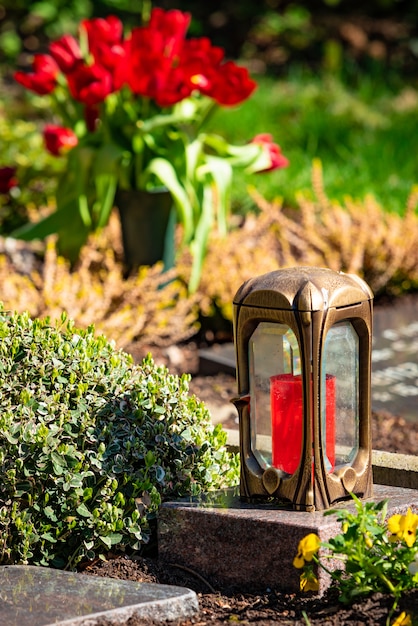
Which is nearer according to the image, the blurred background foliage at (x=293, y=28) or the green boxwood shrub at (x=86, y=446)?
the green boxwood shrub at (x=86, y=446)

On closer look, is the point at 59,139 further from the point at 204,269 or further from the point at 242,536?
the point at 242,536

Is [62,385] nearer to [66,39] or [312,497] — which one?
[312,497]

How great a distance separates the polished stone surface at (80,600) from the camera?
1.89 metres

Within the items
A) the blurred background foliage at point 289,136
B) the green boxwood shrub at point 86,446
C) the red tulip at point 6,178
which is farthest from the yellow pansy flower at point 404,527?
the red tulip at point 6,178

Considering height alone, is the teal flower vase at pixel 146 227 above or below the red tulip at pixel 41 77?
below

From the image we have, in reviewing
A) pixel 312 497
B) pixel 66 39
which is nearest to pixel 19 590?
pixel 312 497

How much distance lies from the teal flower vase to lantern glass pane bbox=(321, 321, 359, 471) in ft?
7.37

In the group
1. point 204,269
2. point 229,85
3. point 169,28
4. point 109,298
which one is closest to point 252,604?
point 109,298

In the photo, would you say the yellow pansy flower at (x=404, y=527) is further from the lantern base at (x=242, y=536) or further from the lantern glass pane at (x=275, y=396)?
the lantern glass pane at (x=275, y=396)

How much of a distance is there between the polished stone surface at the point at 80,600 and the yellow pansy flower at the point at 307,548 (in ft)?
0.81

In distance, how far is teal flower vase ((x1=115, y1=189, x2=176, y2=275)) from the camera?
14.4 ft

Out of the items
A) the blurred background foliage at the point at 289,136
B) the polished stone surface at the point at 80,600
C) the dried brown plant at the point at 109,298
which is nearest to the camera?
the polished stone surface at the point at 80,600

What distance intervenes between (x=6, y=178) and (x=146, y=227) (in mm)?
752

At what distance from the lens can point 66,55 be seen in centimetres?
421
